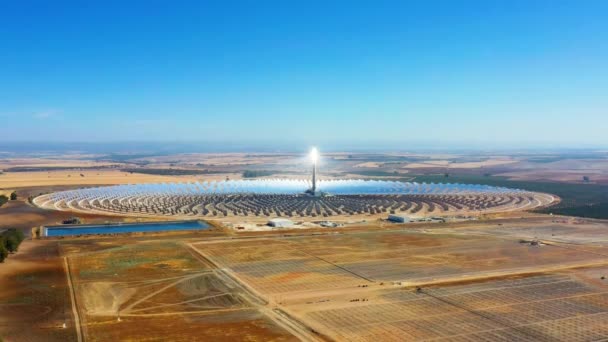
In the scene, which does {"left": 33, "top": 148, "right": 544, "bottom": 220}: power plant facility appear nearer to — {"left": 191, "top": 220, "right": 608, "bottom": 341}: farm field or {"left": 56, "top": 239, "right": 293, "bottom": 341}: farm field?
{"left": 191, "top": 220, "right": 608, "bottom": 341}: farm field

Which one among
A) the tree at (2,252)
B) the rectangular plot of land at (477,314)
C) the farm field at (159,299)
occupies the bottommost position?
the rectangular plot of land at (477,314)

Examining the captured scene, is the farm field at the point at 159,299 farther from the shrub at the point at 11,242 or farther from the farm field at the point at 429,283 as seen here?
the shrub at the point at 11,242

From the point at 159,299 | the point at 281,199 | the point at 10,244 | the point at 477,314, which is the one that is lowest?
the point at 477,314

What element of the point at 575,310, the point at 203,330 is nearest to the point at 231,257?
the point at 203,330

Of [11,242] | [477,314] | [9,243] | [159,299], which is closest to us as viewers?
[477,314]

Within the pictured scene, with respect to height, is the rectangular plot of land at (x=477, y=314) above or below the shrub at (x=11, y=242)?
below

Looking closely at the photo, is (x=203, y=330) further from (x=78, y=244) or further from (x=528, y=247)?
(x=528, y=247)

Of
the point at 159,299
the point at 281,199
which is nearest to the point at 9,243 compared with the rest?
the point at 159,299

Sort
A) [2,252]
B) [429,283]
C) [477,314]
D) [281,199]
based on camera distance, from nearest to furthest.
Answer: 1. [477,314]
2. [429,283]
3. [2,252]
4. [281,199]

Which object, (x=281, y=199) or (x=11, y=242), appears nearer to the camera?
(x=11, y=242)

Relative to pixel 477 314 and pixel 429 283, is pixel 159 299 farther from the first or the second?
pixel 477 314

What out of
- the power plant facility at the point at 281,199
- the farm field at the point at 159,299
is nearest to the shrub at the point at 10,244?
the farm field at the point at 159,299
